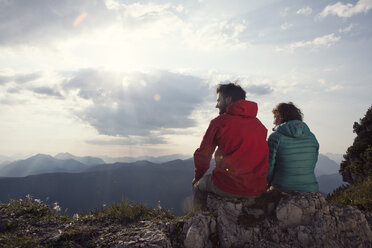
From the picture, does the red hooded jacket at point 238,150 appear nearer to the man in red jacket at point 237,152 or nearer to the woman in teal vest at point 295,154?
the man in red jacket at point 237,152

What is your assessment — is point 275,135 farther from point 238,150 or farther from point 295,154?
point 238,150

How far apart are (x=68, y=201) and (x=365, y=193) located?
210129mm

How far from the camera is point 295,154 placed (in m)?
4.59

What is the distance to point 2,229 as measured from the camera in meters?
4.93

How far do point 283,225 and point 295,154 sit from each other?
57.6 inches

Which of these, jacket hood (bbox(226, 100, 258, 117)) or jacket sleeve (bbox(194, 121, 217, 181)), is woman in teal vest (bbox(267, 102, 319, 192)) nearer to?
jacket hood (bbox(226, 100, 258, 117))

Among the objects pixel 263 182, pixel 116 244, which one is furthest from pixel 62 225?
pixel 263 182

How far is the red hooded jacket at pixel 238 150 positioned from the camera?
14.0 ft

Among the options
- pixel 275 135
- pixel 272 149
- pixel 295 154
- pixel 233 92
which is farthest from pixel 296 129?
pixel 233 92

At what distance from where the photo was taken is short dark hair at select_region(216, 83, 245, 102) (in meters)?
4.80

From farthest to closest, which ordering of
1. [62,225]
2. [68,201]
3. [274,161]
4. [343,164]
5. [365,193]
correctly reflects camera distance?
[68,201] → [343,164] → [365,193] → [62,225] → [274,161]

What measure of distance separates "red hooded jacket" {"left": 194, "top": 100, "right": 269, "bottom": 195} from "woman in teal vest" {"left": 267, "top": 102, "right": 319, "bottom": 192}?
40 cm

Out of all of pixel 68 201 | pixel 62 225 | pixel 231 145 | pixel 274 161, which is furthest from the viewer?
pixel 68 201

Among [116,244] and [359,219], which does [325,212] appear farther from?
[116,244]
